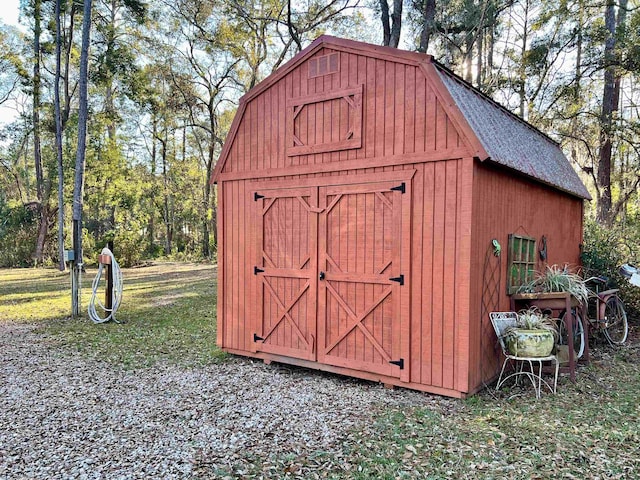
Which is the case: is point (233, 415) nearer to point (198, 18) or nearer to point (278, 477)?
point (278, 477)

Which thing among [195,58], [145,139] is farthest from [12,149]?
[195,58]

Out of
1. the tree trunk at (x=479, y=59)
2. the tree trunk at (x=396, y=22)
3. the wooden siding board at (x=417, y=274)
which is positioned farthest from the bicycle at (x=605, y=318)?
the tree trunk at (x=479, y=59)

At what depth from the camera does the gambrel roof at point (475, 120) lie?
4.08m

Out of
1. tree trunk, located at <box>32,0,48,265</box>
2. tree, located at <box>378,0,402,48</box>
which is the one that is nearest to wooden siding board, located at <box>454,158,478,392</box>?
tree, located at <box>378,0,402,48</box>

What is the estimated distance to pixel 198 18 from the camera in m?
17.8

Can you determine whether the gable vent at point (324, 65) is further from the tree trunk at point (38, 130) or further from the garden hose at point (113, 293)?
the tree trunk at point (38, 130)

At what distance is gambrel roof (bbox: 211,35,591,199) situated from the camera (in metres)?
4.08

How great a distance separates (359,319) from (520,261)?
1.96 m

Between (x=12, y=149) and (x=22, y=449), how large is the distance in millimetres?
27350

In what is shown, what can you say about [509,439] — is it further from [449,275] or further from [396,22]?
[396,22]

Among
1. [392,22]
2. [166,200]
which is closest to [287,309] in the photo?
[392,22]

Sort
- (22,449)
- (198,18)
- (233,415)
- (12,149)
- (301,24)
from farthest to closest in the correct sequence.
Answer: (12,149), (198,18), (301,24), (233,415), (22,449)

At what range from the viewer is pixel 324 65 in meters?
4.93

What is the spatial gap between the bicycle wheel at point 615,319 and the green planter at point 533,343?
280 cm
